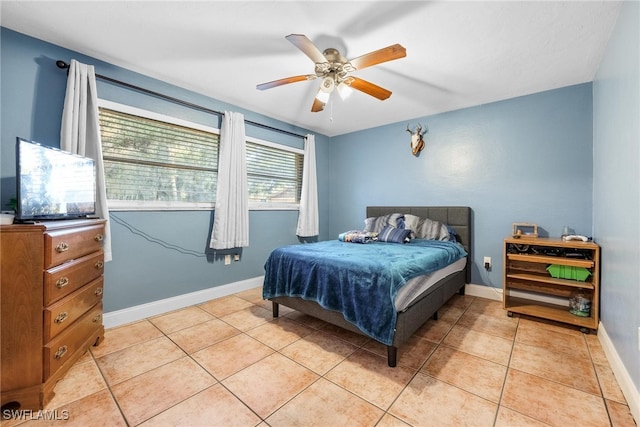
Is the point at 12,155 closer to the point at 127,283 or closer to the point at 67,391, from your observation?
the point at 127,283

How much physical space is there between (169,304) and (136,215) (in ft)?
3.29

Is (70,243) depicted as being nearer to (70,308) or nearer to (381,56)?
(70,308)

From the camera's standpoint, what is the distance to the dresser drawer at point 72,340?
1417 mm

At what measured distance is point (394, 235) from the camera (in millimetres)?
3172

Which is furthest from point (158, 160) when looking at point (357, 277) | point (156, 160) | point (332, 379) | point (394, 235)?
point (394, 235)

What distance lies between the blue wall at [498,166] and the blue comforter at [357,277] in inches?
39.7

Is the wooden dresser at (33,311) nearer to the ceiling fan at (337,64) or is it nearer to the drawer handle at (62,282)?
the drawer handle at (62,282)

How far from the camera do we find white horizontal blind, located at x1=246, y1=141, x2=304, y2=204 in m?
3.69

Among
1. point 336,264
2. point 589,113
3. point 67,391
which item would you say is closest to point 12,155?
point 67,391

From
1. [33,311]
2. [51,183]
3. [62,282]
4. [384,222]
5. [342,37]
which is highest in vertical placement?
[342,37]

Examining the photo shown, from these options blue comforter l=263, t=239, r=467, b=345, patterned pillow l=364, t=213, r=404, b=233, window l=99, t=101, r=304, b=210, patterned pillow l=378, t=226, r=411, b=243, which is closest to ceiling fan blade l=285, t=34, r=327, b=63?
blue comforter l=263, t=239, r=467, b=345

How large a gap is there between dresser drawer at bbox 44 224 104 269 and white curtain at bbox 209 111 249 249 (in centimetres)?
119

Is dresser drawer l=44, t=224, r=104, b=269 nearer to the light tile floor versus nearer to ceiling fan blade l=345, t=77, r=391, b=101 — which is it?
the light tile floor

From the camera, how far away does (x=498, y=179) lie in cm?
321
